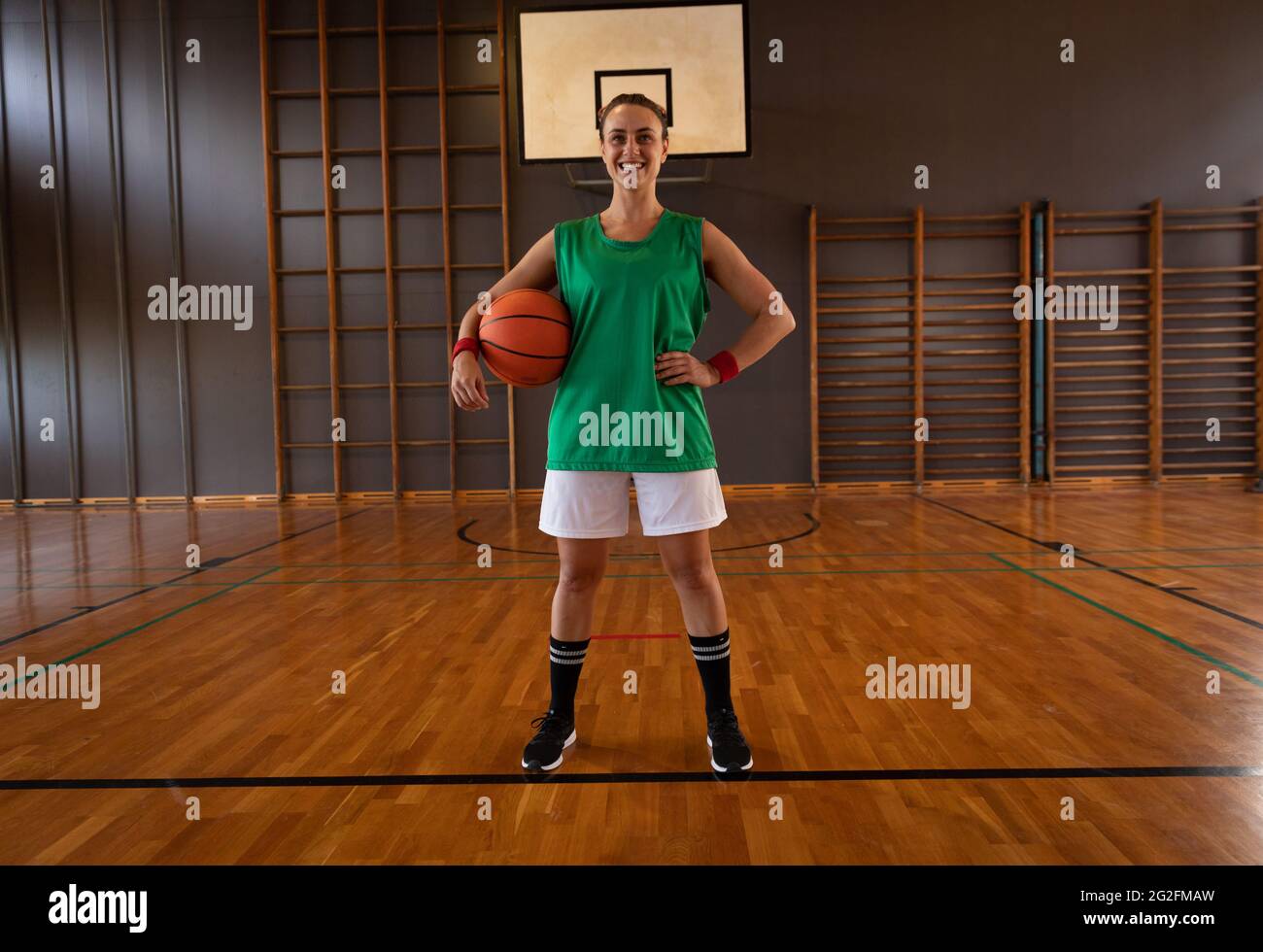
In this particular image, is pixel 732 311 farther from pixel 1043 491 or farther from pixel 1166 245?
pixel 1166 245

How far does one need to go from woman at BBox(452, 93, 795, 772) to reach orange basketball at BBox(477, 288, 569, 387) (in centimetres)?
4

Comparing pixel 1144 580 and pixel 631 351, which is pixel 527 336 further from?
Result: pixel 1144 580

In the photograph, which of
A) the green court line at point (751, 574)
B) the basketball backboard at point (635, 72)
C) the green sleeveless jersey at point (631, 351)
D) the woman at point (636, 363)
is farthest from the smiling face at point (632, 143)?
the basketball backboard at point (635, 72)

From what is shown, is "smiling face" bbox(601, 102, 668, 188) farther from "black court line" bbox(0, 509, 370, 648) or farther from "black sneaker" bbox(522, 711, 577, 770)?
"black court line" bbox(0, 509, 370, 648)

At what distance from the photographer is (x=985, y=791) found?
76.2 inches

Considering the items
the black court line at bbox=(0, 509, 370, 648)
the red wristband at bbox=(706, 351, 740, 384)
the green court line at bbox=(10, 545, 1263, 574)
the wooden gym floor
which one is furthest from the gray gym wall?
the red wristband at bbox=(706, 351, 740, 384)

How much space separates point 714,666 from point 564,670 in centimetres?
37

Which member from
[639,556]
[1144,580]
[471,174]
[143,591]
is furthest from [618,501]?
[471,174]

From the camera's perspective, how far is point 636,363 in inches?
78.3

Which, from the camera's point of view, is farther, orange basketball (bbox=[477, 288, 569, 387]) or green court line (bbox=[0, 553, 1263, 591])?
green court line (bbox=[0, 553, 1263, 591])

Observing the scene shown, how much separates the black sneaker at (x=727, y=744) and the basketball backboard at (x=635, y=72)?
17.6 ft

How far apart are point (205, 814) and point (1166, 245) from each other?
9.19 metres

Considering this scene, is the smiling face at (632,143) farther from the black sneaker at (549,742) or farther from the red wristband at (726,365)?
the black sneaker at (549,742)

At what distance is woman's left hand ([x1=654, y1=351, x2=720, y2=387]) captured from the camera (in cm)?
196
